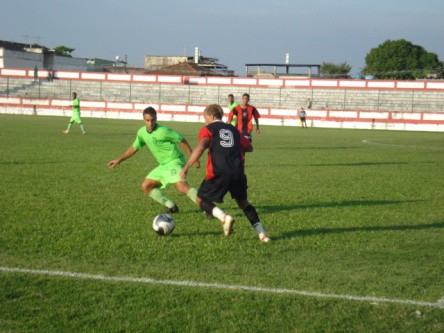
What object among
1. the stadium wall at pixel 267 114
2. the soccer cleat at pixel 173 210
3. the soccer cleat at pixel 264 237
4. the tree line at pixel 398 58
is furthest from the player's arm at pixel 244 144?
the tree line at pixel 398 58

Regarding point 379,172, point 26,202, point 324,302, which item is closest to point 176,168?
point 26,202

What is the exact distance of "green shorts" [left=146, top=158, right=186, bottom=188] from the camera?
8664 millimetres

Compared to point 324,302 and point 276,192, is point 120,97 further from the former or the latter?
point 324,302

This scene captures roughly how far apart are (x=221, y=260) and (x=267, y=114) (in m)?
46.0

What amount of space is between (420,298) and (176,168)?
441 cm

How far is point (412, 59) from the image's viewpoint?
108 metres

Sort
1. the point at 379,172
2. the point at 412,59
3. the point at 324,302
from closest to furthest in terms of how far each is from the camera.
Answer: the point at 324,302 < the point at 379,172 < the point at 412,59

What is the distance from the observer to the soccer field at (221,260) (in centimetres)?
462

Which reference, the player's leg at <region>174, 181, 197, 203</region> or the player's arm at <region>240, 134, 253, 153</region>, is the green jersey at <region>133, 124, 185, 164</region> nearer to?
the player's leg at <region>174, 181, 197, 203</region>

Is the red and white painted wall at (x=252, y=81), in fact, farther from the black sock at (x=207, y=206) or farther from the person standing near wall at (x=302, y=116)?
the black sock at (x=207, y=206)

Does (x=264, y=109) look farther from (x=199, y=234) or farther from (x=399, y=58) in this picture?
(x=399, y=58)

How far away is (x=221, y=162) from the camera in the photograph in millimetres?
7137

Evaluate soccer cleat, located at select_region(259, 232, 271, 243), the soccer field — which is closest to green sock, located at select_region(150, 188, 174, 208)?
the soccer field

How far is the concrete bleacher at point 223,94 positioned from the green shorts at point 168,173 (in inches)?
1845
